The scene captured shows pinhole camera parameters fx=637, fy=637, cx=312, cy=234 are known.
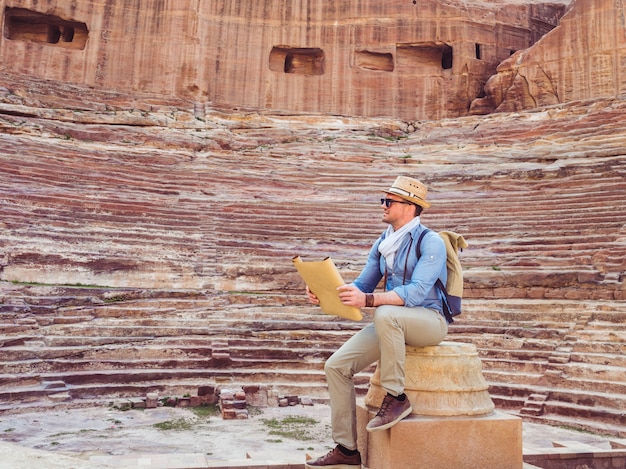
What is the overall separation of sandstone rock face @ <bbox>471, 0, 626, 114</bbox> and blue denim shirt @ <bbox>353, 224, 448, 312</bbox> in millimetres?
20393

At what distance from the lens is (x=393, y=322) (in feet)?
9.46

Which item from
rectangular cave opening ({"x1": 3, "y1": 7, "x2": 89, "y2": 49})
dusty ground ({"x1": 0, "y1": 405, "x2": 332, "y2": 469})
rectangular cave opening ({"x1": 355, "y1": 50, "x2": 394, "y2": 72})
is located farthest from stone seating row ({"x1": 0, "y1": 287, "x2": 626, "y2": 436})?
rectangular cave opening ({"x1": 355, "y1": 50, "x2": 394, "y2": 72})

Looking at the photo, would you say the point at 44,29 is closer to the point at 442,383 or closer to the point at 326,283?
the point at 326,283

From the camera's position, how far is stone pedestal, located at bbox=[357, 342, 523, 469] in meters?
2.90

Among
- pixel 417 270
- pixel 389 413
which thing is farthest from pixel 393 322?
pixel 389 413

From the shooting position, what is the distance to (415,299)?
2961mm

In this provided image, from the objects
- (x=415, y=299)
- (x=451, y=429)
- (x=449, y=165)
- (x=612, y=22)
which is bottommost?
(x=451, y=429)

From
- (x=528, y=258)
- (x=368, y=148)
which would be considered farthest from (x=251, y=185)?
(x=528, y=258)

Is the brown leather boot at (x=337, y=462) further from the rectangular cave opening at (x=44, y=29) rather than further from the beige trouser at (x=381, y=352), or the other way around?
the rectangular cave opening at (x=44, y=29)

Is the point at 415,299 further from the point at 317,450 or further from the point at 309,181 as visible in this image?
the point at 309,181

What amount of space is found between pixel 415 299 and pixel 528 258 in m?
8.16

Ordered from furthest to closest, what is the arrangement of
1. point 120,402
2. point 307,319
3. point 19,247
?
point 19,247 → point 307,319 → point 120,402

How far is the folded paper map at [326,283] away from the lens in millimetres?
2893

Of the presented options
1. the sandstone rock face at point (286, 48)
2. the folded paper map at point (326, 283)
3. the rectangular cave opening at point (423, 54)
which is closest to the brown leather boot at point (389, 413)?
the folded paper map at point (326, 283)
